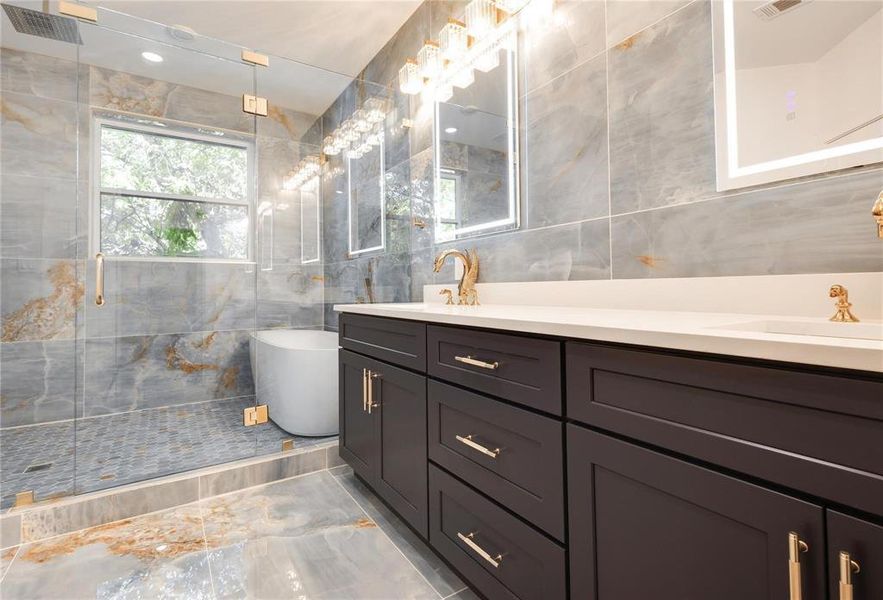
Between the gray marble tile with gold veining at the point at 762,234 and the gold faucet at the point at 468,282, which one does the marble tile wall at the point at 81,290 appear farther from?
the gray marble tile with gold veining at the point at 762,234

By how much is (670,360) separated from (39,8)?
3.35m

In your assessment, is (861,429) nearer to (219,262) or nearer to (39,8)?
(219,262)

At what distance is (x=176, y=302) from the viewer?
282 cm

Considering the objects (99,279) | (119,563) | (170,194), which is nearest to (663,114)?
(119,563)

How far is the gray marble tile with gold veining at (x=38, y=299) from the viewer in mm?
2637

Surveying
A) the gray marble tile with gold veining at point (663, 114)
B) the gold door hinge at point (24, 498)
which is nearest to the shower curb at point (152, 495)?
the gold door hinge at point (24, 498)

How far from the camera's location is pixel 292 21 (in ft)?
8.54

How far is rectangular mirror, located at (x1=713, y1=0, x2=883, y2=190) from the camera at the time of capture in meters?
0.90

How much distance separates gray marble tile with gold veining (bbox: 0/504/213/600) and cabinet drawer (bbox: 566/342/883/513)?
4.64 feet

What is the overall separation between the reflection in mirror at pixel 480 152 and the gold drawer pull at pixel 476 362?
0.82 m

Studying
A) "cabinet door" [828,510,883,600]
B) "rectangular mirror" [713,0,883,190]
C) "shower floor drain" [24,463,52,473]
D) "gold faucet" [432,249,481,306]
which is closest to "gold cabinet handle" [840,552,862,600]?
"cabinet door" [828,510,883,600]

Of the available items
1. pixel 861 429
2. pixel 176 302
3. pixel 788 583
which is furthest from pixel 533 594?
pixel 176 302

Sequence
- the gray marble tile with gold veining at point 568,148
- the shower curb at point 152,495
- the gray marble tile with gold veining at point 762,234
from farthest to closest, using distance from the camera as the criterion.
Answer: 1. the shower curb at point 152,495
2. the gray marble tile with gold veining at point 568,148
3. the gray marble tile with gold veining at point 762,234

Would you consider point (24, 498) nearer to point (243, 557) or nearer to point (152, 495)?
point (152, 495)
